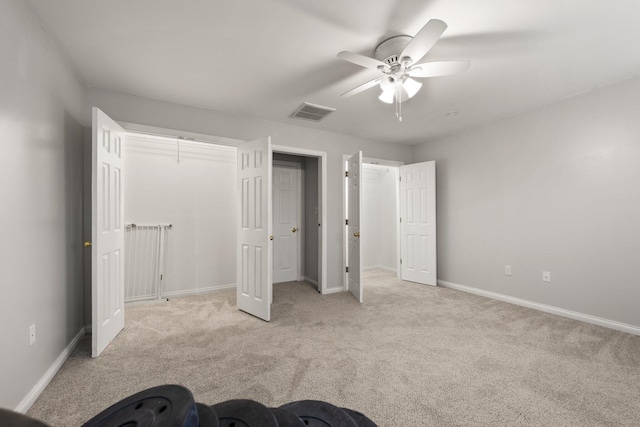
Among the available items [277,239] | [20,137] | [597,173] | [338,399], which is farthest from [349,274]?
[20,137]

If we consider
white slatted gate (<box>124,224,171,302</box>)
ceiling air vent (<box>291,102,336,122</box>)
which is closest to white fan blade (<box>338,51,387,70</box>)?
ceiling air vent (<box>291,102,336,122</box>)

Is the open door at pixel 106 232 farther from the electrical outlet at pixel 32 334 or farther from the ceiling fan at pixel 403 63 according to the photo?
the ceiling fan at pixel 403 63

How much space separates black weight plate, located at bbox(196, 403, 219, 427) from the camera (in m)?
0.96

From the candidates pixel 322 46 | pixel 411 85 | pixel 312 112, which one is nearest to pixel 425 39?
pixel 411 85

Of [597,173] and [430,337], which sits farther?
[597,173]

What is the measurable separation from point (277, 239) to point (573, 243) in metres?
4.20

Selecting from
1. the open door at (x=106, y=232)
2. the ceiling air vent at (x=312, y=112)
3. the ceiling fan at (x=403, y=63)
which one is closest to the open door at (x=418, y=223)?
the ceiling air vent at (x=312, y=112)

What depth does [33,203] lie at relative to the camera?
185 centimetres

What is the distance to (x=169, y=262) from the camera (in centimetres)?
404

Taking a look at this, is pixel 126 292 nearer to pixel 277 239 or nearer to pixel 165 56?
pixel 277 239

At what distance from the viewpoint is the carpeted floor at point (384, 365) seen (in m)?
1.71

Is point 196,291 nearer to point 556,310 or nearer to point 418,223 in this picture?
point 418,223

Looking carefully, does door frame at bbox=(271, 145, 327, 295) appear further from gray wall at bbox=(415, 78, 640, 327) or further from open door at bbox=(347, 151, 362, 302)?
gray wall at bbox=(415, 78, 640, 327)

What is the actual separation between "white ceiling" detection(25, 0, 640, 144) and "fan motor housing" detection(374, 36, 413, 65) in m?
0.05
